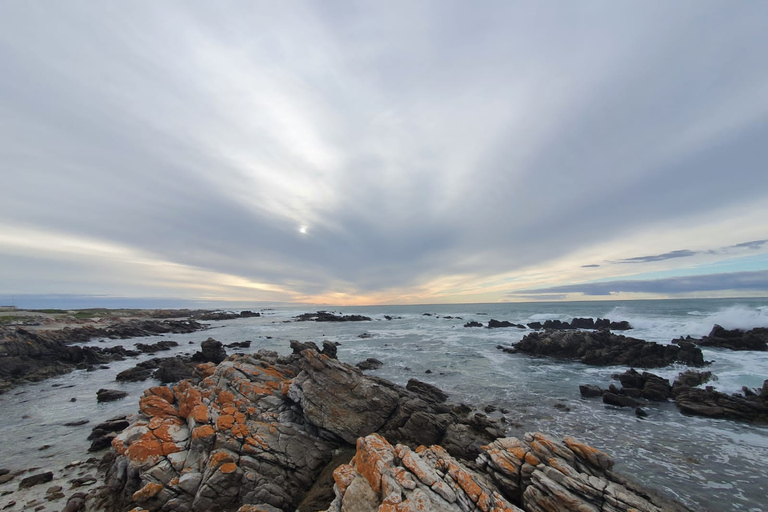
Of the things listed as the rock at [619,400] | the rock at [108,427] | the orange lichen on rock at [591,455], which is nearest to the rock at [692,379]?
the rock at [619,400]

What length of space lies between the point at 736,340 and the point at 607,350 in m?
17.1

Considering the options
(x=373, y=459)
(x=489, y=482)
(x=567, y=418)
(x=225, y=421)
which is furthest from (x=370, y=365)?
(x=373, y=459)

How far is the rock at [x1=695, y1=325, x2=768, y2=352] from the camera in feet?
115

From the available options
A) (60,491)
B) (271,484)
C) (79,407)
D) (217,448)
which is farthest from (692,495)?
(79,407)

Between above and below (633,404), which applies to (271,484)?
above

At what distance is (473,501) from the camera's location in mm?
7555

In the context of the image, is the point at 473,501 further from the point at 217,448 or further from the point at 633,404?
the point at 633,404

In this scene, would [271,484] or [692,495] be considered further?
[692,495]

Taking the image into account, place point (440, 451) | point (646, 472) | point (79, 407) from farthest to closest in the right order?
point (79, 407) → point (646, 472) → point (440, 451)

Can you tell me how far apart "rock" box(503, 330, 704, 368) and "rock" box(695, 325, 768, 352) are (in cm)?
547

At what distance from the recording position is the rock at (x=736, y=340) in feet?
115

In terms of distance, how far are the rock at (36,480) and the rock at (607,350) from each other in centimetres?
4337

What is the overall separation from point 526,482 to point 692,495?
811cm

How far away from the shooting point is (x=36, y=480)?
454 inches
